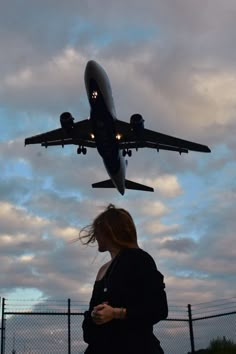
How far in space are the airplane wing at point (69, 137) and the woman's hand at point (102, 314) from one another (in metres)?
30.8

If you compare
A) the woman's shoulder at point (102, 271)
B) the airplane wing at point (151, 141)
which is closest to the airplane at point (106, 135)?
the airplane wing at point (151, 141)

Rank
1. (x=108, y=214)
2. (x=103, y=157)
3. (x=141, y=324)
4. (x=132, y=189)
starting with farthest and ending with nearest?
(x=132, y=189)
(x=103, y=157)
(x=108, y=214)
(x=141, y=324)

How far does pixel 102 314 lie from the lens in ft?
8.89

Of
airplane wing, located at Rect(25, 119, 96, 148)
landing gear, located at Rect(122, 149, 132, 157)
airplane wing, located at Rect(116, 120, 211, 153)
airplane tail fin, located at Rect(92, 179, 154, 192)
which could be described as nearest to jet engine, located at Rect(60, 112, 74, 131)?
airplane wing, located at Rect(25, 119, 96, 148)

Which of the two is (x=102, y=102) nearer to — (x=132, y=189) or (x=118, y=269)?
(x=132, y=189)

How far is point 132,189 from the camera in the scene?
4094cm

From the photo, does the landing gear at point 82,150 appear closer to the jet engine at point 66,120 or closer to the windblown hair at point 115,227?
the jet engine at point 66,120

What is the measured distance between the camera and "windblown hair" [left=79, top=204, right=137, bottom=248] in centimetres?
304

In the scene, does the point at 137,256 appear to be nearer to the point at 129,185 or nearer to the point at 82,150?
the point at 82,150

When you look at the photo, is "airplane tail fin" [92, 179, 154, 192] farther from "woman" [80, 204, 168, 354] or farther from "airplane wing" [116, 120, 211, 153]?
"woman" [80, 204, 168, 354]

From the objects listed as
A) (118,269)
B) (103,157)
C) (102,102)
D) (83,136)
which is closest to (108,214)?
(118,269)

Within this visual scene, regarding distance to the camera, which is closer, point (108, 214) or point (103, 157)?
point (108, 214)

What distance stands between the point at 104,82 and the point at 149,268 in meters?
26.7

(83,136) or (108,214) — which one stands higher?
(83,136)
